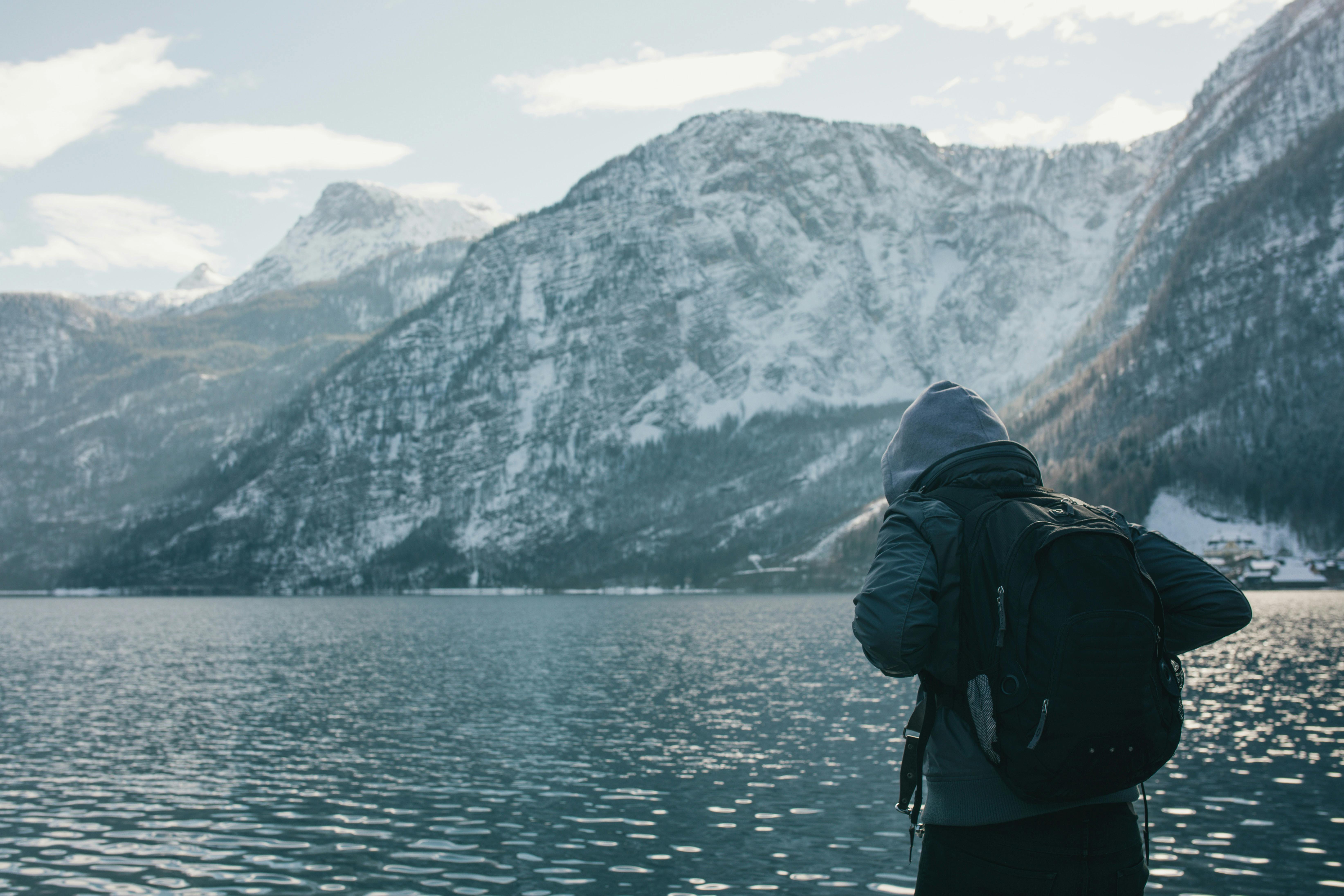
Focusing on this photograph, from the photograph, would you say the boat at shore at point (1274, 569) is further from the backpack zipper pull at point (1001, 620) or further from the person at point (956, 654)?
the backpack zipper pull at point (1001, 620)

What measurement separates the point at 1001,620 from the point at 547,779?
26474mm

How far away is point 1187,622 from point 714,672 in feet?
181

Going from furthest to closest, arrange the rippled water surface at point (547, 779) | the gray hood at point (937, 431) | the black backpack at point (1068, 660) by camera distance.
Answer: the rippled water surface at point (547, 779)
the gray hood at point (937, 431)
the black backpack at point (1068, 660)

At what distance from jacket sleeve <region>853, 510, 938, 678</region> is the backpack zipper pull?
0.30 m

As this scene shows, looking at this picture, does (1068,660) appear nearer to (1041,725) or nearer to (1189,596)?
(1041,725)

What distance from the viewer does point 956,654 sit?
4938 mm

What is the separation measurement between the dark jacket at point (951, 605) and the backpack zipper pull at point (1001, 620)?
248 mm

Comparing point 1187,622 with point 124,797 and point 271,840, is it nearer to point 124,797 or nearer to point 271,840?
point 271,840

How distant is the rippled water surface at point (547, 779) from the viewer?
64.6 feet

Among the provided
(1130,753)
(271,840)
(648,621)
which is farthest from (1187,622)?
(648,621)

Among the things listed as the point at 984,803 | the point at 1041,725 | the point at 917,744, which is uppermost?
the point at 1041,725

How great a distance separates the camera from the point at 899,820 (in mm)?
23859

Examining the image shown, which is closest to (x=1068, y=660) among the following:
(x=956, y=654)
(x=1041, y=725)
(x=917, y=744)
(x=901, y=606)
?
(x=1041, y=725)

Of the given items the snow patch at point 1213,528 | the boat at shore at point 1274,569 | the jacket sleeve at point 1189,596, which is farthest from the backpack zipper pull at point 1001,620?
the snow patch at point 1213,528
